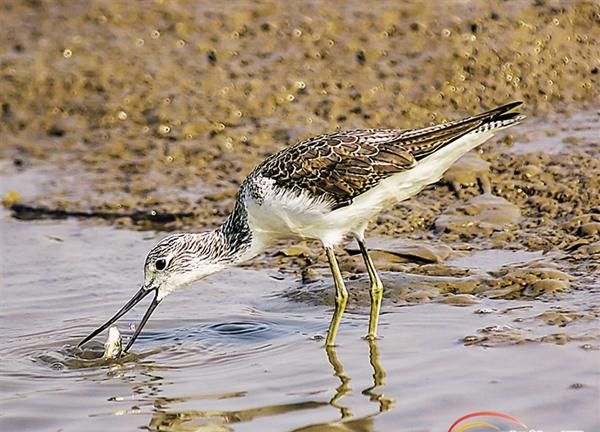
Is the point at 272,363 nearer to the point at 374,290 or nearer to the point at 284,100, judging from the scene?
the point at 374,290

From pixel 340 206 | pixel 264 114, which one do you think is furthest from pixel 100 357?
pixel 264 114

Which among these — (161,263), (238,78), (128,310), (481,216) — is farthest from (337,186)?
(238,78)

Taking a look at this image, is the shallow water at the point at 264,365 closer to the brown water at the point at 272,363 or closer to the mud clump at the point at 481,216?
the brown water at the point at 272,363

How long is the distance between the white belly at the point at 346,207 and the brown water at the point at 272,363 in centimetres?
66

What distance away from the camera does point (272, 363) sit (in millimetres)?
6898

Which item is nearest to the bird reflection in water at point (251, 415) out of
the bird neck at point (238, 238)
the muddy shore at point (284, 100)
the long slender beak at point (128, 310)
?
the long slender beak at point (128, 310)

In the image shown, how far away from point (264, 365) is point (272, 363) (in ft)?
0.18

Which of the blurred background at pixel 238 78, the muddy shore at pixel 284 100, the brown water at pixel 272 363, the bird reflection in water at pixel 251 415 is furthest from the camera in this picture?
the blurred background at pixel 238 78

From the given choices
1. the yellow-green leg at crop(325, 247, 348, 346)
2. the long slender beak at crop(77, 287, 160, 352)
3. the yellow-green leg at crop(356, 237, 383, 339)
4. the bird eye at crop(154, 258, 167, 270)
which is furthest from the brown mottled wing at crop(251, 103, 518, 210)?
the long slender beak at crop(77, 287, 160, 352)

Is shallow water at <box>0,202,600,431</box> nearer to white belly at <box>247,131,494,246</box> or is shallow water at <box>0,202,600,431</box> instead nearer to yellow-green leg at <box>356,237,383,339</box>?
yellow-green leg at <box>356,237,383,339</box>

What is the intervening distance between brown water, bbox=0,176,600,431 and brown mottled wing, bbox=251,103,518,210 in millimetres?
954

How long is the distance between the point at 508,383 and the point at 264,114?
5.64 meters

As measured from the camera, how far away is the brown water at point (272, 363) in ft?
19.8

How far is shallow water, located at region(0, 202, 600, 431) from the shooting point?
6023 mm
